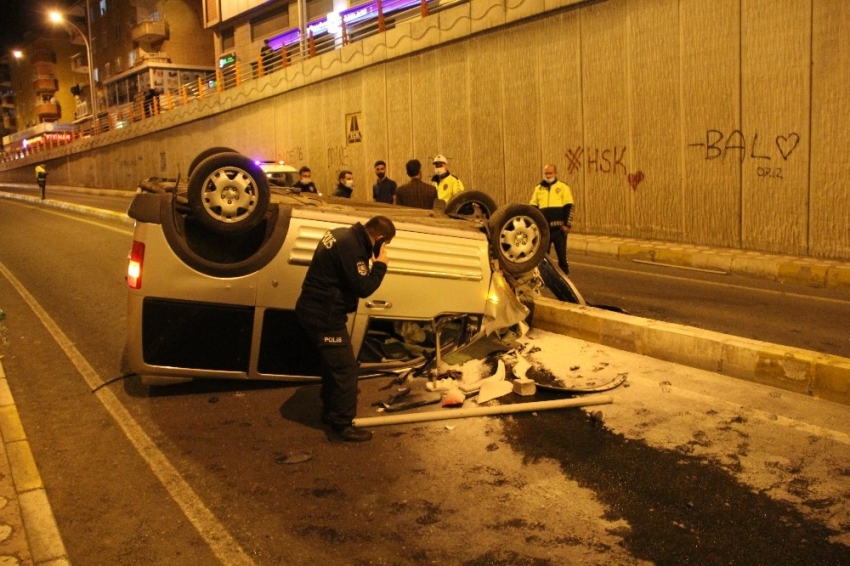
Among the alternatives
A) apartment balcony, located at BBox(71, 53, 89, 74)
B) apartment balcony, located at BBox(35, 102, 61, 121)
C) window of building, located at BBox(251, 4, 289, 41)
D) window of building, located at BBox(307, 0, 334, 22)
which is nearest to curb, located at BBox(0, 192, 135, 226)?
window of building, located at BBox(251, 4, 289, 41)

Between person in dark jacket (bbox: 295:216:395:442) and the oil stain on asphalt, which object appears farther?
person in dark jacket (bbox: 295:216:395:442)

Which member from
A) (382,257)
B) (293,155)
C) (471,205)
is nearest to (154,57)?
(293,155)

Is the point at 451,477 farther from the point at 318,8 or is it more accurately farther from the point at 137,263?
the point at 318,8

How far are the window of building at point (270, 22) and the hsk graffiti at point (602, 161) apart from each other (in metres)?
26.6

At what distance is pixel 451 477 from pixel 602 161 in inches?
528

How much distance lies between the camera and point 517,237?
261 inches

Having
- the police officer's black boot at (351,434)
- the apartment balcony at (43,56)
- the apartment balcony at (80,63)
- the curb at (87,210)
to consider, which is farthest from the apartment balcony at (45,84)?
the police officer's black boot at (351,434)

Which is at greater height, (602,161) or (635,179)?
(602,161)

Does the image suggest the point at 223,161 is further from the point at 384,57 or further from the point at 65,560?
the point at 384,57

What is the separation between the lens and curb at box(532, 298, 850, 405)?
5.42 m

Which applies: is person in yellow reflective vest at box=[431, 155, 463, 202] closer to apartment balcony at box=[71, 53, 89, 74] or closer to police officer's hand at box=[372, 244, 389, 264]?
police officer's hand at box=[372, 244, 389, 264]

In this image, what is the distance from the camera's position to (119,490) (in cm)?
444

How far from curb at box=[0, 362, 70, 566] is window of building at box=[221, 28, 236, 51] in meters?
43.5

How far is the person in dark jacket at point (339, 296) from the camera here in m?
5.07
